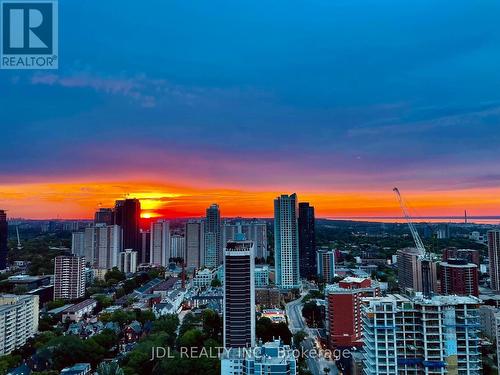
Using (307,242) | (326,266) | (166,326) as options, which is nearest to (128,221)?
(307,242)

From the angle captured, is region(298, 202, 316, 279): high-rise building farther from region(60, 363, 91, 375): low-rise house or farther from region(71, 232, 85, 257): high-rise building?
region(60, 363, 91, 375): low-rise house

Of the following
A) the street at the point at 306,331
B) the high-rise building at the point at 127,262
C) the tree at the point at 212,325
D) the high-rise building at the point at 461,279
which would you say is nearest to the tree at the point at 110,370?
the tree at the point at 212,325

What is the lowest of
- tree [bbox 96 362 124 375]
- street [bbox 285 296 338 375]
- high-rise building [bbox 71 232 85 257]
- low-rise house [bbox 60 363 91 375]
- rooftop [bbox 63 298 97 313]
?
street [bbox 285 296 338 375]

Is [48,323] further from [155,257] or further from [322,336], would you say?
[155,257]

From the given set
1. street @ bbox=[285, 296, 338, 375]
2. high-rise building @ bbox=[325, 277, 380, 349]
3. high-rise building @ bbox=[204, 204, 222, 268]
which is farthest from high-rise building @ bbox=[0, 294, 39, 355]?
high-rise building @ bbox=[204, 204, 222, 268]

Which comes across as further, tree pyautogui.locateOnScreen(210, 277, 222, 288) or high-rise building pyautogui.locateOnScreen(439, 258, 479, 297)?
tree pyautogui.locateOnScreen(210, 277, 222, 288)

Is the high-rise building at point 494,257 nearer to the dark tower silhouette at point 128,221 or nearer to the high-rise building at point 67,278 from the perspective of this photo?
the high-rise building at point 67,278
